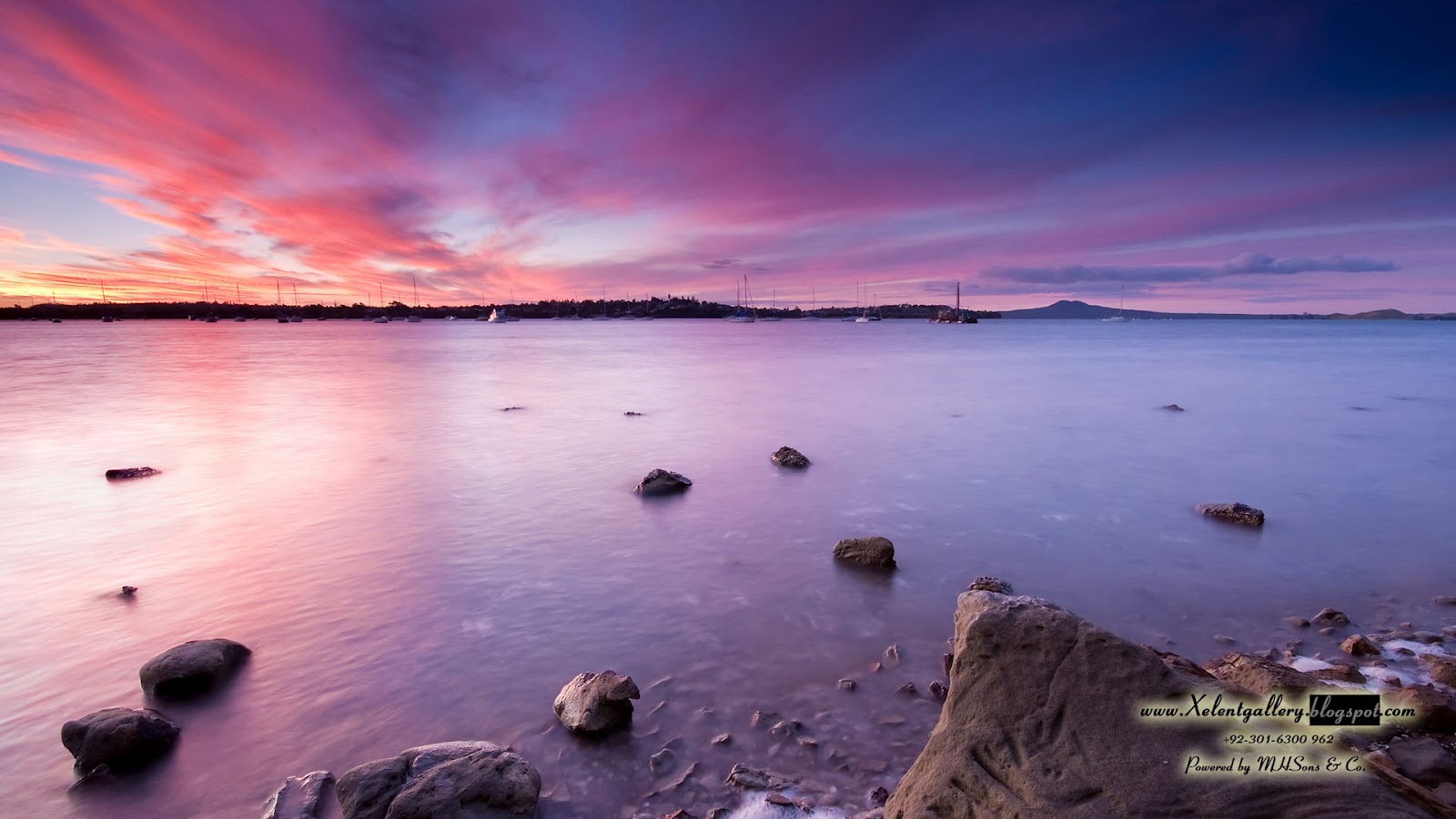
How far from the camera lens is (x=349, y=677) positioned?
5664 mm

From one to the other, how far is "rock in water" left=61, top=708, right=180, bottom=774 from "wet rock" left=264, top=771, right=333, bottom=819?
117 cm

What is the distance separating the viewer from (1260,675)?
4.63 metres

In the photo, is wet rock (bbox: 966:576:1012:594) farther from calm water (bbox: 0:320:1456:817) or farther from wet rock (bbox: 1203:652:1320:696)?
wet rock (bbox: 1203:652:1320:696)

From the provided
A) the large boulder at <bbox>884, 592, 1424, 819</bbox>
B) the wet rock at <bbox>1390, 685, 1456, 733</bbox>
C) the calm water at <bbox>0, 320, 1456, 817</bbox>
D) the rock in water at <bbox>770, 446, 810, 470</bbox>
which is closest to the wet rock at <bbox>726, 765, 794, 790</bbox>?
the calm water at <bbox>0, 320, 1456, 817</bbox>

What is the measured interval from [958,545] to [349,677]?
7294 mm

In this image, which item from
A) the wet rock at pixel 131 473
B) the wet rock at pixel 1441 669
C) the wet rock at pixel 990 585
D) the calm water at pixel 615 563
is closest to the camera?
the calm water at pixel 615 563

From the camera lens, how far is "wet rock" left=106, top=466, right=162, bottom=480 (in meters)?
12.7

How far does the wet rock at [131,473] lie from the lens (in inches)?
501

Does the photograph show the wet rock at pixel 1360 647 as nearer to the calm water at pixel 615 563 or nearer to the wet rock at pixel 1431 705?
the calm water at pixel 615 563

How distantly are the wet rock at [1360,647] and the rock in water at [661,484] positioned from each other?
8.80m

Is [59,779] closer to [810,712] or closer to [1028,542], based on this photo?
[810,712]

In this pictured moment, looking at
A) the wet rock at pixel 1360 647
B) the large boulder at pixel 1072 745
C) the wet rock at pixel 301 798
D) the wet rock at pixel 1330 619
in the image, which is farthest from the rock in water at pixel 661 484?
the wet rock at pixel 1360 647

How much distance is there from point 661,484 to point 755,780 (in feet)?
24.5

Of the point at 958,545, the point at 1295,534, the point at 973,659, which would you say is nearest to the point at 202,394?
the point at 958,545
